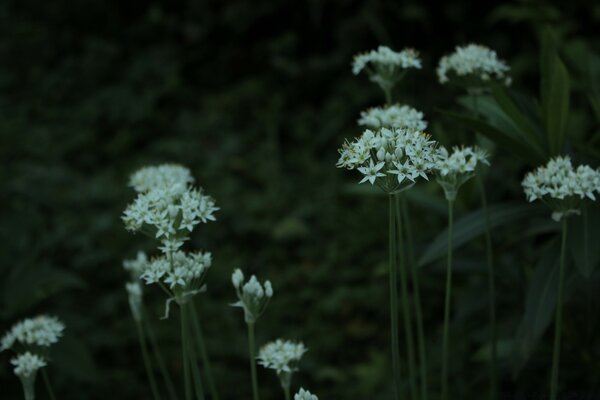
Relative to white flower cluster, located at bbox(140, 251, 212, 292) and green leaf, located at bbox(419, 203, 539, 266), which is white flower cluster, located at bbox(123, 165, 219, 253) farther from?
green leaf, located at bbox(419, 203, 539, 266)

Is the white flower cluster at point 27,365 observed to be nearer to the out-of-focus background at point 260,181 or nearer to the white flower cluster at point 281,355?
the white flower cluster at point 281,355

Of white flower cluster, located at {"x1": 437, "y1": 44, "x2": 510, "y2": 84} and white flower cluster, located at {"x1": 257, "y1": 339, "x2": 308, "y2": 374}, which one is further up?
white flower cluster, located at {"x1": 437, "y1": 44, "x2": 510, "y2": 84}

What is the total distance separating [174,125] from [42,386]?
3.41 m

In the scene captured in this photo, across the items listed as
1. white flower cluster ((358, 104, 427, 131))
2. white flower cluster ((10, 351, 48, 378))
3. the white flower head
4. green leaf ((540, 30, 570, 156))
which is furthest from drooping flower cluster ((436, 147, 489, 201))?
white flower cluster ((10, 351, 48, 378))

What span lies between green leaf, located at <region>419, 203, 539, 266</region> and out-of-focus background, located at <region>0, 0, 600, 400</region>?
2cm

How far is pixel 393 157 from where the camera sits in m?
1.62

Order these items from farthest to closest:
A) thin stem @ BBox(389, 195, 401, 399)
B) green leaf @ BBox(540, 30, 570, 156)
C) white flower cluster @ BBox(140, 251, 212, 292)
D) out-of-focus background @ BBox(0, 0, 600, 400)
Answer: out-of-focus background @ BBox(0, 0, 600, 400), green leaf @ BBox(540, 30, 570, 156), white flower cluster @ BBox(140, 251, 212, 292), thin stem @ BBox(389, 195, 401, 399)

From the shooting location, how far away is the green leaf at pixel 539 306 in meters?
2.24

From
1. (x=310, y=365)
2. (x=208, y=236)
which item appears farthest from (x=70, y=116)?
(x=310, y=365)

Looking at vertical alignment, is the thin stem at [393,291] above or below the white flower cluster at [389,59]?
below

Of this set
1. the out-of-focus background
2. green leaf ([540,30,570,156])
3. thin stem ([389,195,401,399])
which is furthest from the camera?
the out-of-focus background

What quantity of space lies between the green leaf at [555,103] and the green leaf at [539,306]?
396mm

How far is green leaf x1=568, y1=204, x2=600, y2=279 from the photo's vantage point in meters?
2.13

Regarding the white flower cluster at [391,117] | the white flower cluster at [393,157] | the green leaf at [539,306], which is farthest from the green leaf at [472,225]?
the white flower cluster at [393,157]
